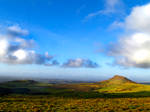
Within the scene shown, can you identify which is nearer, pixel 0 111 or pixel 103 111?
pixel 0 111

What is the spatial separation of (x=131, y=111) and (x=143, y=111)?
211 centimetres

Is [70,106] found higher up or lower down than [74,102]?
higher up

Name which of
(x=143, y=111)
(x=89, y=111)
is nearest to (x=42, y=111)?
(x=89, y=111)

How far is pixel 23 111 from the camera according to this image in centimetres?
2211

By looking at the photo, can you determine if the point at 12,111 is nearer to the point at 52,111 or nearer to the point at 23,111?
the point at 23,111

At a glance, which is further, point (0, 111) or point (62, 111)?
point (62, 111)

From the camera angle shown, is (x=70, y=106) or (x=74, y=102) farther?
(x=74, y=102)

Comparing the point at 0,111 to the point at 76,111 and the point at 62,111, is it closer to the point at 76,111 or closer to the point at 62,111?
the point at 62,111

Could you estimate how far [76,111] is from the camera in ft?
75.7

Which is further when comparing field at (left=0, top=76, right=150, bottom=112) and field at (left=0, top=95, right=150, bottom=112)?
field at (left=0, top=76, right=150, bottom=112)

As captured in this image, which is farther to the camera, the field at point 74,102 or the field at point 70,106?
the field at point 74,102

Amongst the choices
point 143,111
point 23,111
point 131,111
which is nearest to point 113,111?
point 131,111

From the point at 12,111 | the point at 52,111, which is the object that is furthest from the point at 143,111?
the point at 12,111

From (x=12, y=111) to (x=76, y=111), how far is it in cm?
1057
